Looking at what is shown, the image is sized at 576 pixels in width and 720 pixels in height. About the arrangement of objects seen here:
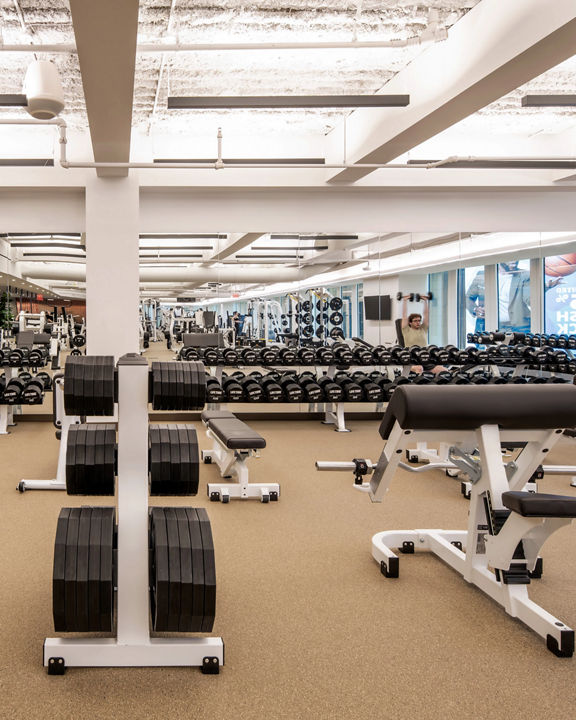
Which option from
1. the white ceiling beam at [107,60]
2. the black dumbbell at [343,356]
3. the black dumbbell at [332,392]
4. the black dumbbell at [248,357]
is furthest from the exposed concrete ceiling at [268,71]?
the black dumbbell at [332,392]

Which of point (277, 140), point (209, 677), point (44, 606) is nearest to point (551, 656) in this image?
point (209, 677)

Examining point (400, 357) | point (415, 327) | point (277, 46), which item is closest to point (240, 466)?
point (277, 46)

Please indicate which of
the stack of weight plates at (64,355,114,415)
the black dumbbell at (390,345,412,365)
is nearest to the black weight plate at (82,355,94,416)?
the stack of weight plates at (64,355,114,415)

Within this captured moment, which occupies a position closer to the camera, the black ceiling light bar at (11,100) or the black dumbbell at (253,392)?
the black ceiling light bar at (11,100)

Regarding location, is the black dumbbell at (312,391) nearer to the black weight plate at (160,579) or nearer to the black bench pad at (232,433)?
the black bench pad at (232,433)

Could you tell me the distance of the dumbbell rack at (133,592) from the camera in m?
2.07

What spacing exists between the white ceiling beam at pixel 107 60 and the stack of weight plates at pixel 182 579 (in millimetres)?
2247

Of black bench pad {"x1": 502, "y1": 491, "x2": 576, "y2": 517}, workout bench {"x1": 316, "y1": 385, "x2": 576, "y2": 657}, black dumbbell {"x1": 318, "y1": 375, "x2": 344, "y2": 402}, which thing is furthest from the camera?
black dumbbell {"x1": 318, "y1": 375, "x2": 344, "y2": 402}

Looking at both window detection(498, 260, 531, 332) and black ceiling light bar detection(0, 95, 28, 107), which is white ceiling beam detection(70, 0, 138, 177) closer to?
black ceiling light bar detection(0, 95, 28, 107)

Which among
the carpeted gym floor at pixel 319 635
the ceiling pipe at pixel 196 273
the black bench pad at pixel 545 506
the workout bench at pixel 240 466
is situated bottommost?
the carpeted gym floor at pixel 319 635

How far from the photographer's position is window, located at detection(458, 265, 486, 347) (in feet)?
24.8

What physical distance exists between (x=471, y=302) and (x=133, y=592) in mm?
6313

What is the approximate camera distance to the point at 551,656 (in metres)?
2.18

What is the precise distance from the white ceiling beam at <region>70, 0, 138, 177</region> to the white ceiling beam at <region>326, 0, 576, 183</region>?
6.25 feet
